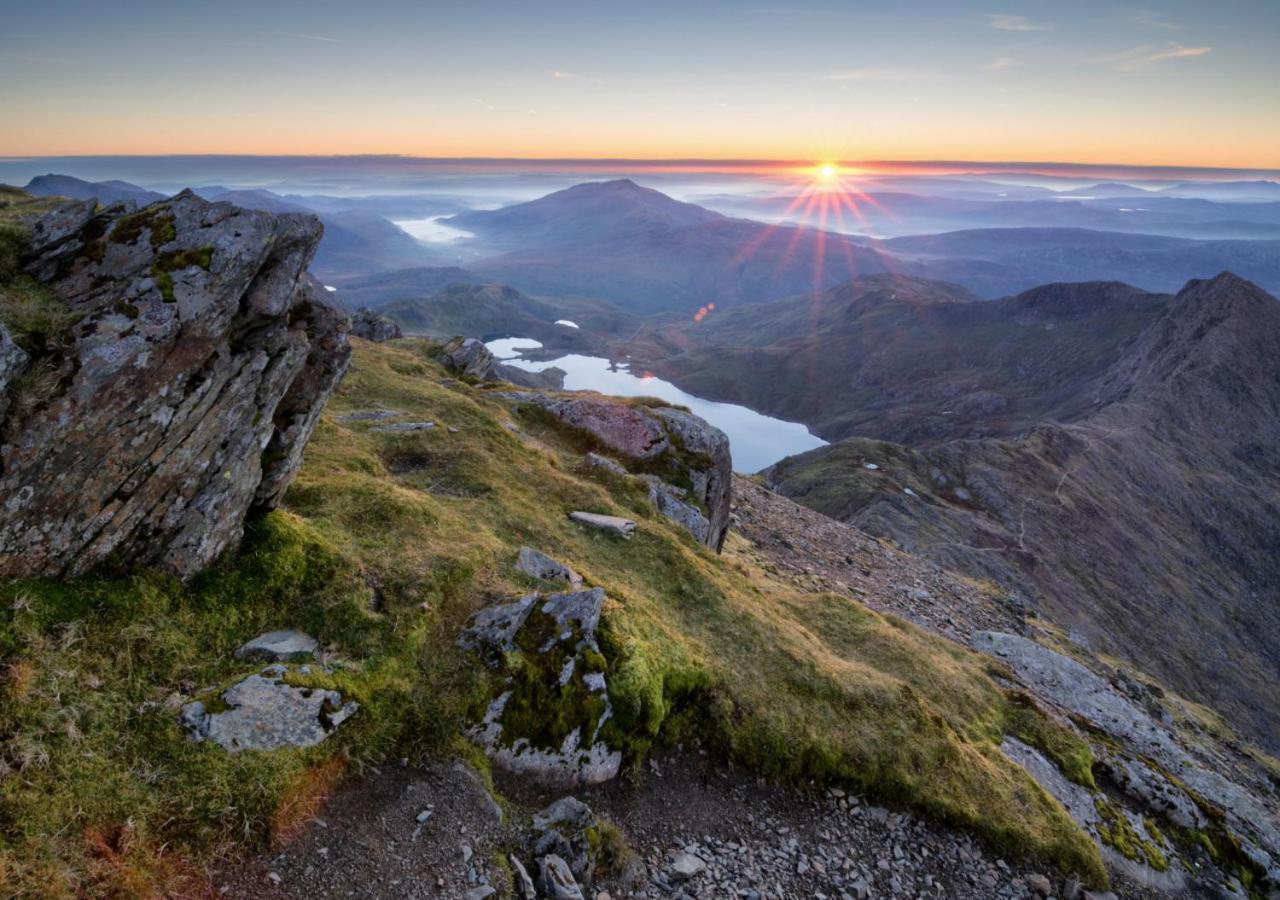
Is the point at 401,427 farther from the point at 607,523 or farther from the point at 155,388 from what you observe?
the point at 155,388

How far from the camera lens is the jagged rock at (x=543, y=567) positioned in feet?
64.4

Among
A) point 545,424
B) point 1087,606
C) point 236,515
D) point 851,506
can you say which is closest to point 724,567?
point 545,424

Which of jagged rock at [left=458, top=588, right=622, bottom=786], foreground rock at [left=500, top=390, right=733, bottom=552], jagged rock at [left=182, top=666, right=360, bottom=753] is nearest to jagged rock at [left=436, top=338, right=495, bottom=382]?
foreground rock at [left=500, top=390, right=733, bottom=552]

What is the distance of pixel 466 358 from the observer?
51.5m

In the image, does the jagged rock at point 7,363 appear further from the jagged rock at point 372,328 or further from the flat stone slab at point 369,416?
the jagged rock at point 372,328

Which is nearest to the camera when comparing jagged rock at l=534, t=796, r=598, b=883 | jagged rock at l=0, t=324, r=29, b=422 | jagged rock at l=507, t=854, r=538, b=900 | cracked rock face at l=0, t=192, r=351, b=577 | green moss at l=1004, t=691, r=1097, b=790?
jagged rock at l=0, t=324, r=29, b=422

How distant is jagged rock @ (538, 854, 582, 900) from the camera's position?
12266mm

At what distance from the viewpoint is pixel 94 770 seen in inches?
396

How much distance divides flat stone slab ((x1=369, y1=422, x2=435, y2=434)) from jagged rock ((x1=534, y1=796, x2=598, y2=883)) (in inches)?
754

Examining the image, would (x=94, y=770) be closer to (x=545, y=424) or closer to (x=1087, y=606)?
(x=545, y=424)

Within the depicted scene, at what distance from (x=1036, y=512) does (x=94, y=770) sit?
488ft

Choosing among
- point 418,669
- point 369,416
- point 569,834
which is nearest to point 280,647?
point 418,669

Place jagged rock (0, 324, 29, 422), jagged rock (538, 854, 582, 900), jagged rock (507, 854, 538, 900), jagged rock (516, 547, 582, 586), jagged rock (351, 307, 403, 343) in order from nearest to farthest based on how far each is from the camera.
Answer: jagged rock (0, 324, 29, 422) → jagged rock (507, 854, 538, 900) → jagged rock (538, 854, 582, 900) → jagged rock (516, 547, 582, 586) → jagged rock (351, 307, 403, 343)

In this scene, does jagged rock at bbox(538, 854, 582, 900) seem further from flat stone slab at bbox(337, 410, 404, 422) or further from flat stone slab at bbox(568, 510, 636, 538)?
flat stone slab at bbox(337, 410, 404, 422)
